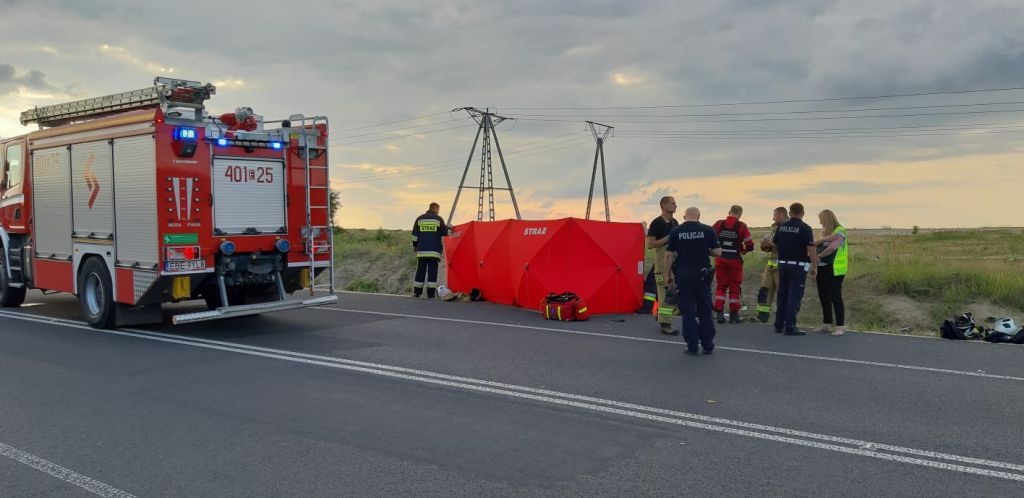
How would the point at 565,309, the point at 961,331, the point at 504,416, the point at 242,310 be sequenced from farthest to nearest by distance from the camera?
the point at 565,309, the point at 961,331, the point at 242,310, the point at 504,416

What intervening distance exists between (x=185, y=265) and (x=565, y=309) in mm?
5728

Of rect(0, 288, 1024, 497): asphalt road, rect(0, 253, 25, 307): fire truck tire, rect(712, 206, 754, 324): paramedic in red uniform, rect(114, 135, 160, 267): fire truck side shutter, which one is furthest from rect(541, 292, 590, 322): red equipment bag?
rect(0, 253, 25, 307): fire truck tire

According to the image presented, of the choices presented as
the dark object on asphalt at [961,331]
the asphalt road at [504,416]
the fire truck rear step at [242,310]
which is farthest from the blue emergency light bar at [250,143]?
the dark object on asphalt at [961,331]

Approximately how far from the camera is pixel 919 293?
1656 centimetres

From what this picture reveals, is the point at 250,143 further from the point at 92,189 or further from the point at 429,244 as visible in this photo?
the point at 429,244

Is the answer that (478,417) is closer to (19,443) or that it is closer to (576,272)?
(19,443)

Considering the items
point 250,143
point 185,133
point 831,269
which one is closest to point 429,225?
point 250,143

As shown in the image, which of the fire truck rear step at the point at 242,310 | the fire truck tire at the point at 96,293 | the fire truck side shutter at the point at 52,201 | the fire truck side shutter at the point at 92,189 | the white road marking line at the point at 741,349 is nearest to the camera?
the white road marking line at the point at 741,349

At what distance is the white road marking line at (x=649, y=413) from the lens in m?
5.00

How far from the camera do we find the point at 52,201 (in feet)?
39.1

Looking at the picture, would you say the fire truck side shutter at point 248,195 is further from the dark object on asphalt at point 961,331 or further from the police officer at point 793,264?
the dark object on asphalt at point 961,331

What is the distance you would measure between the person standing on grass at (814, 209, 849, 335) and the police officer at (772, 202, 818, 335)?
228 millimetres

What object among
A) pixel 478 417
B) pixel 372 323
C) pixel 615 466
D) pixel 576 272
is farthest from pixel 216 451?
pixel 576 272

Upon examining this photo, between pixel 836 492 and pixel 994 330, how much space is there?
24.9 ft
